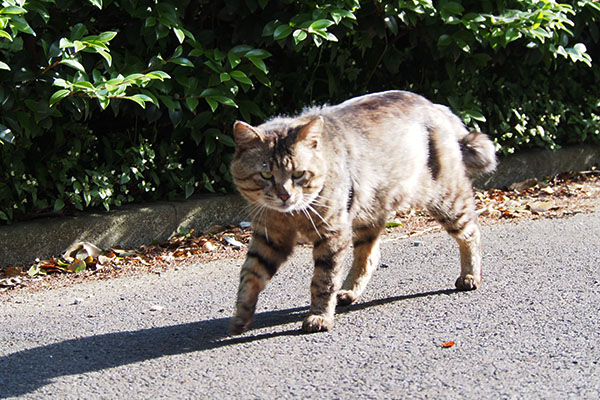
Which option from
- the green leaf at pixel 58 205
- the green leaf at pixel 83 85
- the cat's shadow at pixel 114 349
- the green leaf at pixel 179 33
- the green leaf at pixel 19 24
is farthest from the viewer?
the green leaf at pixel 58 205

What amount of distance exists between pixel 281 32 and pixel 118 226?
2.01 metres

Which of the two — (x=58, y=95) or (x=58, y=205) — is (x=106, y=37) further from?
(x=58, y=205)

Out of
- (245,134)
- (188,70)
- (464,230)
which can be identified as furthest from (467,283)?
(188,70)

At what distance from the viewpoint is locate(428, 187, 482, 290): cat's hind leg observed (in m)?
5.21

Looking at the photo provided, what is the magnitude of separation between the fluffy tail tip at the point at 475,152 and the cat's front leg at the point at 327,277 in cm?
135

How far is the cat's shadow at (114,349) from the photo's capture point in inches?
156

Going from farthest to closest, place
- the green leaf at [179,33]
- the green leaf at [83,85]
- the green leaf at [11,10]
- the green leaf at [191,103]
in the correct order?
the green leaf at [191,103]
the green leaf at [179,33]
the green leaf at [83,85]
the green leaf at [11,10]

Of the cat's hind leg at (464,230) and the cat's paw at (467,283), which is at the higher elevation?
the cat's hind leg at (464,230)

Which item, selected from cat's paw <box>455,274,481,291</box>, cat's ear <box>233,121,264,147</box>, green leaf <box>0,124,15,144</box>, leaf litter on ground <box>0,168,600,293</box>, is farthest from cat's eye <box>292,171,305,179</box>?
green leaf <box>0,124,15,144</box>

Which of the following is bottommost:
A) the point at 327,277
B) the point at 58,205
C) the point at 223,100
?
the point at 58,205

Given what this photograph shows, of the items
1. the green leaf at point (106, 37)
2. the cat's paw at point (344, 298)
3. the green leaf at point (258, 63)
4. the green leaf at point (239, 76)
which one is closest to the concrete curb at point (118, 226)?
the green leaf at point (239, 76)

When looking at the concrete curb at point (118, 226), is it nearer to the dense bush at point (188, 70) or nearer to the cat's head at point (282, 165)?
the dense bush at point (188, 70)

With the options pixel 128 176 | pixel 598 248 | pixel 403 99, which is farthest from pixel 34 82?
pixel 598 248

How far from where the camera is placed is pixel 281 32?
5.92m
